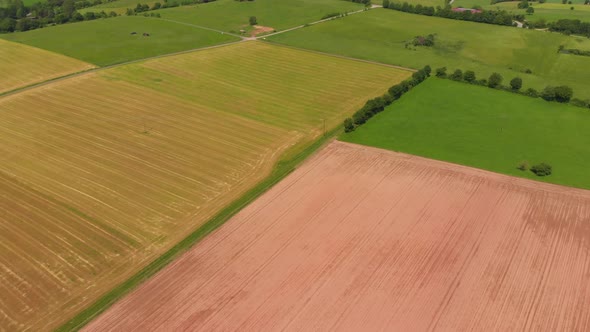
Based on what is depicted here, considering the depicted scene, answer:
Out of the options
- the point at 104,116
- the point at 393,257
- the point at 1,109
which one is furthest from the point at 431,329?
the point at 1,109

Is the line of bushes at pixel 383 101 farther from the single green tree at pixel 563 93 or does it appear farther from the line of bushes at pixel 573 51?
the line of bushes at pixel 573 51

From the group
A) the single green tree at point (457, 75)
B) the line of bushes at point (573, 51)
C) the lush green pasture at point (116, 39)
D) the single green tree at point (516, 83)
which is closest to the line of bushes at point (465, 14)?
the line of bushes at point (573, 51)

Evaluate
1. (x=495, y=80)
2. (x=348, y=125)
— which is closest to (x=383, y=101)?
(x=348, y=125)

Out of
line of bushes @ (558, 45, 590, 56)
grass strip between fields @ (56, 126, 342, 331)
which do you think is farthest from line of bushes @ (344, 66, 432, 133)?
line of bushes @ (558, 45, 590, 56)

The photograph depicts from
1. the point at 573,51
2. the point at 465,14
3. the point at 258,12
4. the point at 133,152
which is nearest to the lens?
the point at 133,152

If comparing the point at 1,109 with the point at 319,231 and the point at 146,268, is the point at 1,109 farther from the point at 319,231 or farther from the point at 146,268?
the point at 319,231

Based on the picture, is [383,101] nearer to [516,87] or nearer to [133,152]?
[516,87]

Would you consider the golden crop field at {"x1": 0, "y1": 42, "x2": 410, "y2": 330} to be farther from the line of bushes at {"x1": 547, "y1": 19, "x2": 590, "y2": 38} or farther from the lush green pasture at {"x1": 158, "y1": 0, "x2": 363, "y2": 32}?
the line of bushes at {"x1": 547, "y1": 19, "x2": 590, "y2": 38}

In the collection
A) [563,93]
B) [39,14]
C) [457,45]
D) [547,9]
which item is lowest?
[563,93]
